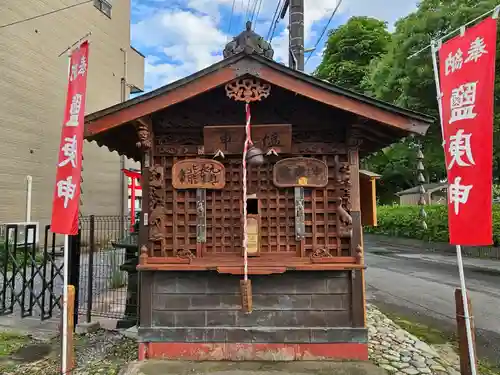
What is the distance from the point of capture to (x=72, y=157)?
5.11 m

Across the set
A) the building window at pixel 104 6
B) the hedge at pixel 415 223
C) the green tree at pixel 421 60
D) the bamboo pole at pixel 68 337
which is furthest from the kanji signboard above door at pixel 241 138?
the building window at pixel 104 6

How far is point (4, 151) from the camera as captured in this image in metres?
15.1

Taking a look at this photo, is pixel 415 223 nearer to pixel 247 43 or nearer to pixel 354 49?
pixel 354 49

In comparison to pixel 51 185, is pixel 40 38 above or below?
above

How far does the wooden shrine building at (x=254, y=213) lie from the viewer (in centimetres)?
561

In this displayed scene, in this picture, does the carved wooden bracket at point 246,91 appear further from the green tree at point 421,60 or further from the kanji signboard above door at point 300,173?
the green tree at point 421,60

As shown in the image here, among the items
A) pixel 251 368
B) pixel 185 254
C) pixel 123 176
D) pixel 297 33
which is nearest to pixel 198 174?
pixel 185 254

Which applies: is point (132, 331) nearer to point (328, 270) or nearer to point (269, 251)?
point (269, 251)

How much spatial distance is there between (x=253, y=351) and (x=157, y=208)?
2629 mm

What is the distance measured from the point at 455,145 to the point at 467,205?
0.71 meters

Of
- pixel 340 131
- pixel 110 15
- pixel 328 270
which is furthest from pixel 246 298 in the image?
pixel 110 15

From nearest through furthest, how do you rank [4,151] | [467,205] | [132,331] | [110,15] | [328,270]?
[467,205] < [328,270] < [132,331] < [4,151] < [110,15]

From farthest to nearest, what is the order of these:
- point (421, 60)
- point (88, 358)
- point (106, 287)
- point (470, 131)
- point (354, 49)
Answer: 1. point (354, 49)
2. point (421, 60)
3. point (106, 287)
4. point (88, 358)
5. point (470, 131)

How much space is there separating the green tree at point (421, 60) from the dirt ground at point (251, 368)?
13.9m
